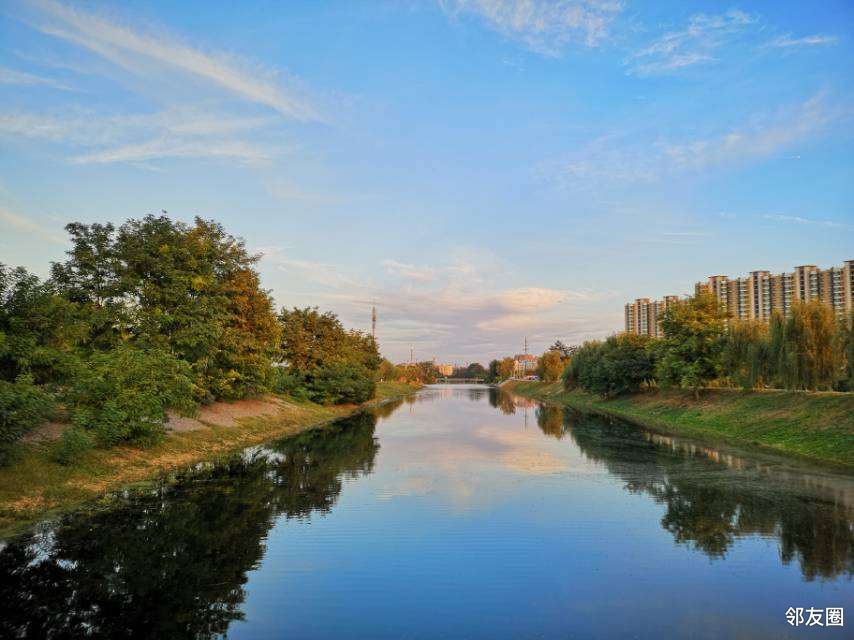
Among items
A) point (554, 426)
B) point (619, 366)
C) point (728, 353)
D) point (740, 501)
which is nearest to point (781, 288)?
point (619, 366)

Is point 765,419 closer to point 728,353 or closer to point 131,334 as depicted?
point 728,353

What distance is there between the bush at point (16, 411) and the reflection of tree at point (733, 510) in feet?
57.9

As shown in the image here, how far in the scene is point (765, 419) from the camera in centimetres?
3522

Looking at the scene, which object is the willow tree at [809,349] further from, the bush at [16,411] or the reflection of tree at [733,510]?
the bush at [16,411]

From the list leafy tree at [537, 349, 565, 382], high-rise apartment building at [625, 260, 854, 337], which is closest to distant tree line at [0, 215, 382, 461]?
high-rise apartment building at [625, 260, 854, 337]

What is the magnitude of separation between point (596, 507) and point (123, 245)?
28.2 m

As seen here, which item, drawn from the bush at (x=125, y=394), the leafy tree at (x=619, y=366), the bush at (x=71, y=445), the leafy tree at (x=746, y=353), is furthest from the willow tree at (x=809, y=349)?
the bush at (x=71, y=445)

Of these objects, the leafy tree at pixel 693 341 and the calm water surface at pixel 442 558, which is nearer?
the calm water surface at pixel 442 558

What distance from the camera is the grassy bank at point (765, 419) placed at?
27172mm

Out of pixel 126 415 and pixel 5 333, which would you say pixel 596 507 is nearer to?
pixel 126 415

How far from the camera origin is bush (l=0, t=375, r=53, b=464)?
1491 centimetres

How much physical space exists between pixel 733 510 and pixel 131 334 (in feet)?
94.7

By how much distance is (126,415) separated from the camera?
21094 mm

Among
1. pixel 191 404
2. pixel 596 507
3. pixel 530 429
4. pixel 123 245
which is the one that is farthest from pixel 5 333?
pixel 530 429
